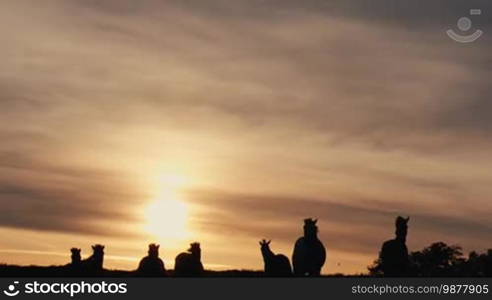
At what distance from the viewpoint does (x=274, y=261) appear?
52.8 metres

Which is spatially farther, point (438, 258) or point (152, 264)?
point (438, 258)

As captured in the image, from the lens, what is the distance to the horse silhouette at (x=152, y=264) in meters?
51.2

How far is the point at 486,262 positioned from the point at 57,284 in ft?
139

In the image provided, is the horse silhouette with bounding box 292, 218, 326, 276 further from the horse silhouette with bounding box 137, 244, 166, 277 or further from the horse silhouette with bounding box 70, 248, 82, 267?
the horse silhouette with bounding box 70, 248, 82, 267

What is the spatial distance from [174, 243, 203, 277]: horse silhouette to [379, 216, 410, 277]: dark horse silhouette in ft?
28.8

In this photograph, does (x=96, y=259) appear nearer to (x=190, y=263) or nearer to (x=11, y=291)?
(x=190, y=263)

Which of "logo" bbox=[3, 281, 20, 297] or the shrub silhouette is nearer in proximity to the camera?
"logo" bbox=[3, 281, 20, 297]

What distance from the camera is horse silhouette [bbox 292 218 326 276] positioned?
5284 cm

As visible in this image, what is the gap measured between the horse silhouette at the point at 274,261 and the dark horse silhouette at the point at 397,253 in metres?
4.71

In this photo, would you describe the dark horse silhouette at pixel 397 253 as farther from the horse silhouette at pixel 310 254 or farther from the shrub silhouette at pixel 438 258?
the shrub silhouette at pixel 438 258

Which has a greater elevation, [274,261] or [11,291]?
[274,261]

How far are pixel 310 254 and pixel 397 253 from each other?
14.5 feet

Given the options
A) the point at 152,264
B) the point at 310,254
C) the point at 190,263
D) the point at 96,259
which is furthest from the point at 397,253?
the point at 96,259

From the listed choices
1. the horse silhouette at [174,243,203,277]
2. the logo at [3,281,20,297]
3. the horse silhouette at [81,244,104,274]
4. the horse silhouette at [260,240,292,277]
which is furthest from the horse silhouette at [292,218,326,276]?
the logo at [3,281,20,297]
